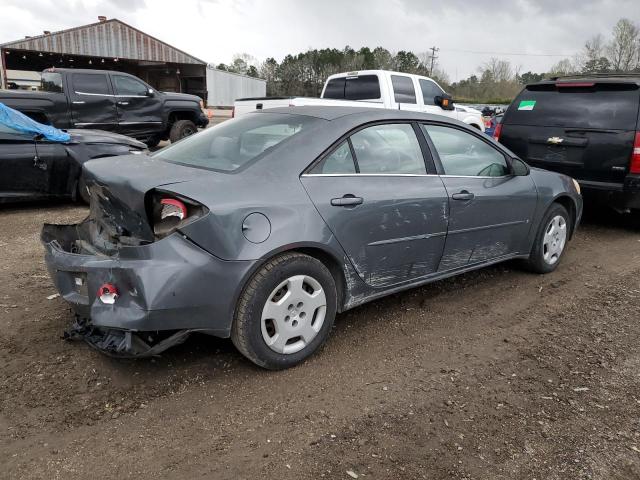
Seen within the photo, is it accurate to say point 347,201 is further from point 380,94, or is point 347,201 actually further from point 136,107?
point 136,107

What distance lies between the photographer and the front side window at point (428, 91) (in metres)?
11.0

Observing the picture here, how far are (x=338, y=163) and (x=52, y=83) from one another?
9534 mm

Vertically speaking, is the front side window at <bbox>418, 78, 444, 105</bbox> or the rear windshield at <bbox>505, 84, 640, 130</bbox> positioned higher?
the front side window at <bbox>418, 78, 444, 105</bbox>

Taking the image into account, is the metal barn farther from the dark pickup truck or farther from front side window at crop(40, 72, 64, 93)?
Answer: the dark pickup truck

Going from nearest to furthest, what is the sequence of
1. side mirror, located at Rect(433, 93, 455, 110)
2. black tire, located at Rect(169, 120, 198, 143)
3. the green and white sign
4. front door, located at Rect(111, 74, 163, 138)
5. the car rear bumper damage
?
the car rear bumper damage
the green and white sign
front door, located at Rect(111, 74, 163, 138)
side mirror, located at Rect(433, 93, 455, 110)
black tire, located at Rect(169, 120, 198, 143)

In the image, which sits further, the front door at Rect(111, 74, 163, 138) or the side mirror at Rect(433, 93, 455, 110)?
the side mirror at Rect(433, 93, 455, 110)

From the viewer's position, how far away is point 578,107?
6109mm

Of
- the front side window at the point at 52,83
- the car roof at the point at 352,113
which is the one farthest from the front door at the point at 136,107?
the car roof at the point at 352,113

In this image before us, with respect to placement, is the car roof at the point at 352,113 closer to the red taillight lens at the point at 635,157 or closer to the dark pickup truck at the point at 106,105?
the red taillight lens at the point at 635,157

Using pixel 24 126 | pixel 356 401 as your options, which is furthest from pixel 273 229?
pixel 24 126

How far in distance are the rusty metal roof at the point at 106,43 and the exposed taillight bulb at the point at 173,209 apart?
35.0 metres

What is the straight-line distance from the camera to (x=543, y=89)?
6562 millimetres

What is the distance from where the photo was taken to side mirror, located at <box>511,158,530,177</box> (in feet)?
14.2

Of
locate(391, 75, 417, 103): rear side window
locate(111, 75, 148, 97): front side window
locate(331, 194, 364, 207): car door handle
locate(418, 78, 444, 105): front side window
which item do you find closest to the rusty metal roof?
locate(111, 75, 148, 97): front side window
